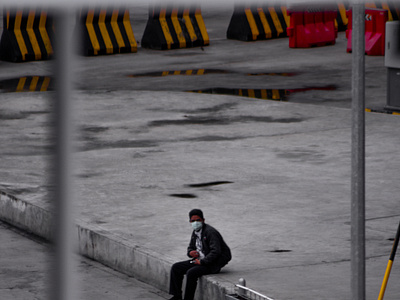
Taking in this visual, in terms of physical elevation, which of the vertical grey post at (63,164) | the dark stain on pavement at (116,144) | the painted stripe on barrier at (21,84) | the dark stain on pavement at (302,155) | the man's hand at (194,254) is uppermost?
the vertical grey post at (63,164)

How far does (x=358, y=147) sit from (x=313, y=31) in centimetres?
2193

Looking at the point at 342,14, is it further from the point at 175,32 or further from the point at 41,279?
the point at 41,279

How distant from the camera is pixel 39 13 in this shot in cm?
137

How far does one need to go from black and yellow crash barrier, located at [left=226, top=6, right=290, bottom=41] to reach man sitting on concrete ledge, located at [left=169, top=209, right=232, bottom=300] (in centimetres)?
2029

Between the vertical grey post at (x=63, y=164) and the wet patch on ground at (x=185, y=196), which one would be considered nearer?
the vertical grey post at (x=63, y=164)

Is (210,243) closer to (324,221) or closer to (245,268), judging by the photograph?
(245,268)

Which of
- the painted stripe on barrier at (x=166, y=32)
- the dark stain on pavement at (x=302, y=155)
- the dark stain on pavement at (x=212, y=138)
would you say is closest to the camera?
the dark stain on pavement at (x=302, y=155)

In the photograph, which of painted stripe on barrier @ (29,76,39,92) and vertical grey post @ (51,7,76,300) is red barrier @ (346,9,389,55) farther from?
vertical grey post @ (51,7,76,300)

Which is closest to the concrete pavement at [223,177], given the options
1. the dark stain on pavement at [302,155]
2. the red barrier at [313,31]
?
the dark stain on pavement at [302,155]

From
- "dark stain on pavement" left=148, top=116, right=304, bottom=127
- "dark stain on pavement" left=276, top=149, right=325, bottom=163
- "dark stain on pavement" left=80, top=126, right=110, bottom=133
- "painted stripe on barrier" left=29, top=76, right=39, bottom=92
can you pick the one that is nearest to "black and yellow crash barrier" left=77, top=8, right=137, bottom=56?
"painted stripe on barrier" left=29, top=76, right=39, bottom=92

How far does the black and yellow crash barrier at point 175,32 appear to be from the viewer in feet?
88.3

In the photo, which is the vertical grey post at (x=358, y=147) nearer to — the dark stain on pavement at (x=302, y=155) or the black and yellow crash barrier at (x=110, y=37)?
the dark stain on pavement at (x=302, y=155)

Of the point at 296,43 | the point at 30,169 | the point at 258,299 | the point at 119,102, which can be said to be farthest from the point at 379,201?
the point at 296,43

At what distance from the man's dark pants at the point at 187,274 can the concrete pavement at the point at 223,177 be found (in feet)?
0.38
